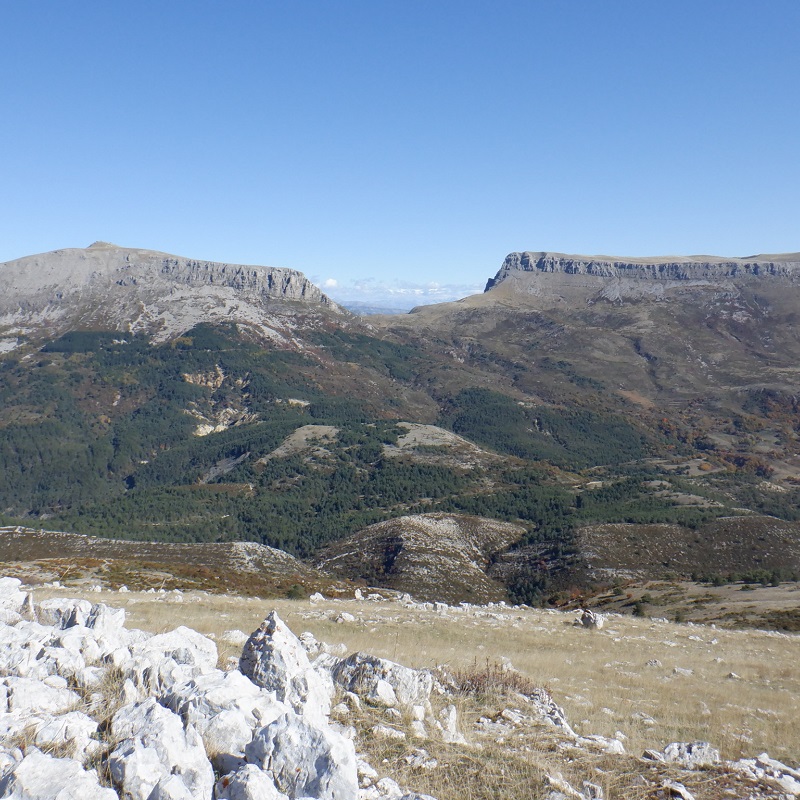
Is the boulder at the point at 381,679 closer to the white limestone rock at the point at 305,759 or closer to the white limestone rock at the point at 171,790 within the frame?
the white limestone rock at the point at 305,759

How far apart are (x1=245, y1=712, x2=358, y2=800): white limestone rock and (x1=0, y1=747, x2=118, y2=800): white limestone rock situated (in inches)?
75.4

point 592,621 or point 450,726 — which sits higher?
point 450,726

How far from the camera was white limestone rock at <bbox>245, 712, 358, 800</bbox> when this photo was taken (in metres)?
8.27

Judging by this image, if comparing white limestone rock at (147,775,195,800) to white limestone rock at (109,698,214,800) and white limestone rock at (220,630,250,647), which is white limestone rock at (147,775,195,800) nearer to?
white limestone rock at (109,698,214,800)

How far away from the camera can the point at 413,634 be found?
2570cm

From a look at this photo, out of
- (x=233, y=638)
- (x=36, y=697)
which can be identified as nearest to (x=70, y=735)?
(x=36, y=697)

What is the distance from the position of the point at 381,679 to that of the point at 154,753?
4.94 m

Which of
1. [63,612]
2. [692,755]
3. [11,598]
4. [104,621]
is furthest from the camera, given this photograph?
[11,598]

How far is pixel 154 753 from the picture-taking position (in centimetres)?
842

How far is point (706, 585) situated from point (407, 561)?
4324 cm

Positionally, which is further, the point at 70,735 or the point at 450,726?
the point at 450,726

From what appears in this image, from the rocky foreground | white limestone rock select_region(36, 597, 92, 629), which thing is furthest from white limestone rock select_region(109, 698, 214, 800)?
white limestone rock select_region(36, 597, 92, 629)

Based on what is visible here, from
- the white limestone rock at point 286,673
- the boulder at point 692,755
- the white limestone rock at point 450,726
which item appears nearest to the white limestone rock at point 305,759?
the white limestone rock at point 286,673

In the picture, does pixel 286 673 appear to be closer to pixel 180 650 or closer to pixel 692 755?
pixel 180 650
